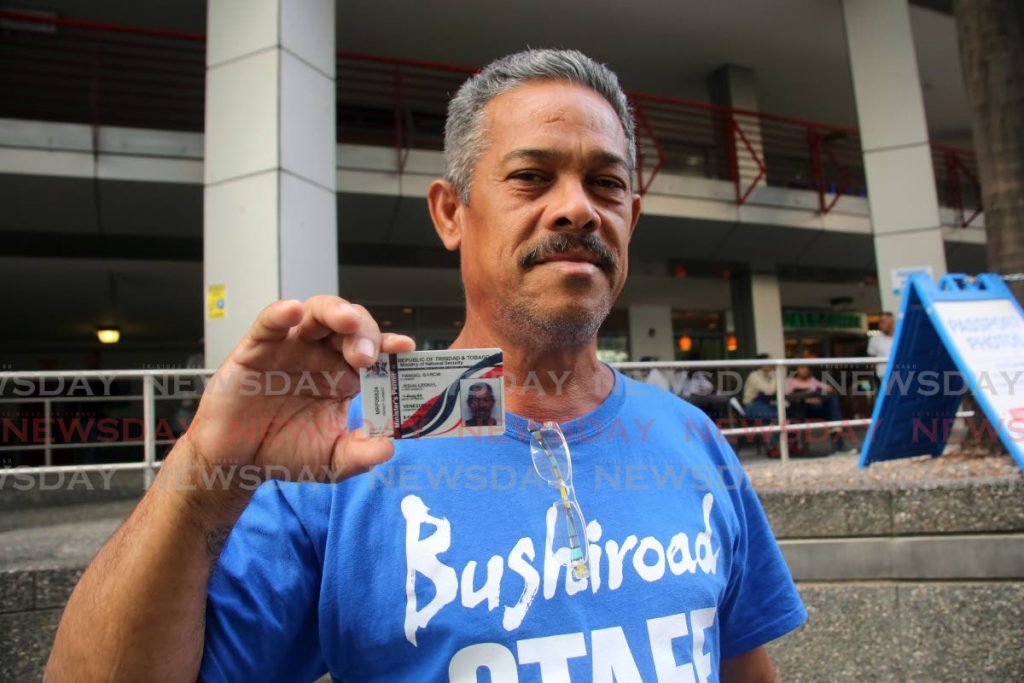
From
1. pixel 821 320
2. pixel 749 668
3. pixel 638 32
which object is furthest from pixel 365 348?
pixel 821 320

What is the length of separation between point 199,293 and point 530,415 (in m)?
10.6

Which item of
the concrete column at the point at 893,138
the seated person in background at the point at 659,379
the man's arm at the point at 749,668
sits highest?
the concrete column at the point at 893,138

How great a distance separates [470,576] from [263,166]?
5.42m

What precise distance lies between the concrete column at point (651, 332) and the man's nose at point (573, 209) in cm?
1270

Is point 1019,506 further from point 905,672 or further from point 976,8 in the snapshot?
point 976,8

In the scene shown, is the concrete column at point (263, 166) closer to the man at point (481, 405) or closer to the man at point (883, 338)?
the man at point (481, 405)

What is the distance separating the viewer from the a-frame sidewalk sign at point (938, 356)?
3436 mm

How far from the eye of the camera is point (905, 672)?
258cm

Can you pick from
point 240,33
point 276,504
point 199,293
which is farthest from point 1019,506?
point 199,293

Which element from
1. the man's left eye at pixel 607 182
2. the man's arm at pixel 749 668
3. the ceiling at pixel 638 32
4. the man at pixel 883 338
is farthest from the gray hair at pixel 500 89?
the ceiling at pixel 638 32

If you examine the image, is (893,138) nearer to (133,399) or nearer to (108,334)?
(133,399)

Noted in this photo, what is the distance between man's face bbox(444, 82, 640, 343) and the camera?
51.6 inches

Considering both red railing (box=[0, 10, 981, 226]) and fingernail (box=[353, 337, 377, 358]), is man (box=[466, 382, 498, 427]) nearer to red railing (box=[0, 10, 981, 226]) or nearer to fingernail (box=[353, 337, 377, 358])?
fingernail (box=[353, 337, 377, 358])

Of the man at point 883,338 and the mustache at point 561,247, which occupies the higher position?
the man at point 883,338
